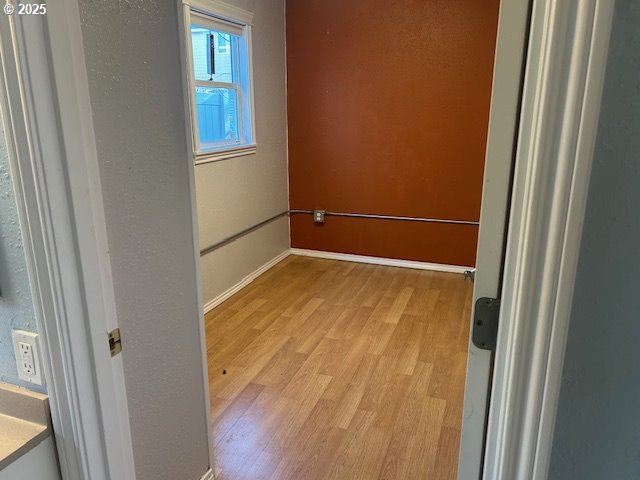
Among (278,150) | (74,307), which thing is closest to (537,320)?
(74,307)

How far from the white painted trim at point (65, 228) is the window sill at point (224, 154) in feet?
7.55

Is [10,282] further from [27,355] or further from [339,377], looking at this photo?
[339,377]

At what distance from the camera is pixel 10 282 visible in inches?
40.0

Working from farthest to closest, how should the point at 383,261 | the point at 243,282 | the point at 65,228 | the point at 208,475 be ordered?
the point at 383,261 → the point at 243,282 → the point at 208,475 → the point at 65,228

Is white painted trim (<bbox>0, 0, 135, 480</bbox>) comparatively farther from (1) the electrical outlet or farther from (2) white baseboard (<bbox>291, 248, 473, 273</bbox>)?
(2) white baseboard (<bbox>291, 248, 473, 273</bbox>)

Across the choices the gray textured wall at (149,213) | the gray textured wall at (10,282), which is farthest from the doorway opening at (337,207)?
the gray textured wall at (10,282)

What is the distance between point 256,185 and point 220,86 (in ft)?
2.82

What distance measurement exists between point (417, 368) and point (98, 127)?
2122 mm

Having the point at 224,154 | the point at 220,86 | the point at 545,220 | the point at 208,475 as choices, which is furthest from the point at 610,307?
the point at 220,86

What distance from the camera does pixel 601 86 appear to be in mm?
616

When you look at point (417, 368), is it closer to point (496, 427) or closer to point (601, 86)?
point (496, 427)

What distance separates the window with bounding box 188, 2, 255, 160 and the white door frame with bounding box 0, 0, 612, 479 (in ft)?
7.58

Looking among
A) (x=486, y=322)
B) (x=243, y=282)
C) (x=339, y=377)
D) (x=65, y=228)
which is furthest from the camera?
(x=243, y=282)

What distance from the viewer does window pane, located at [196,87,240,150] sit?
3486 millimetres
